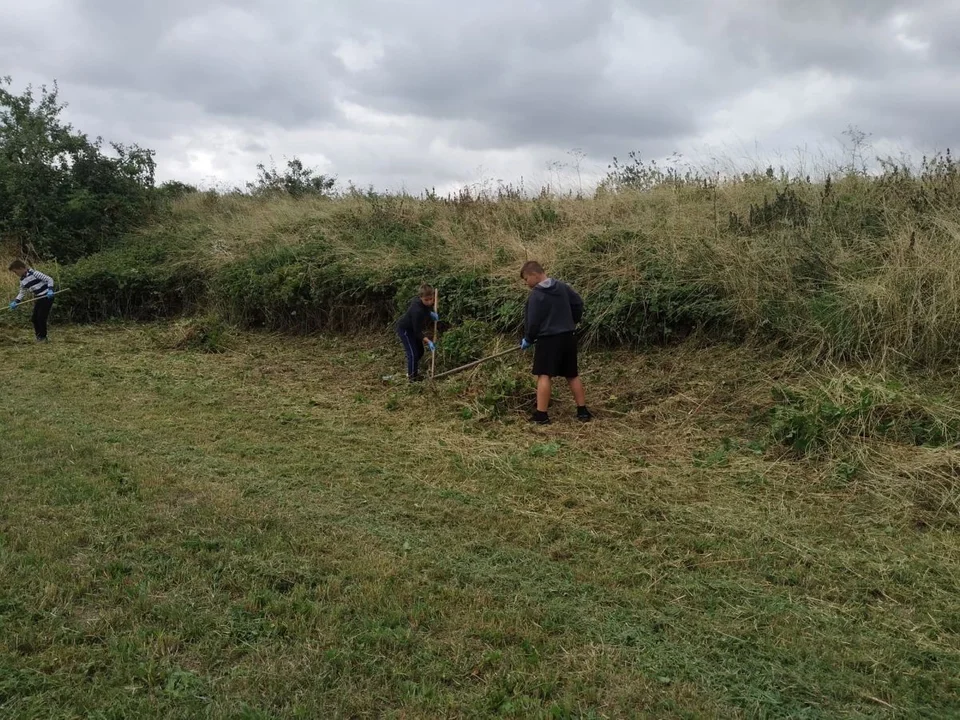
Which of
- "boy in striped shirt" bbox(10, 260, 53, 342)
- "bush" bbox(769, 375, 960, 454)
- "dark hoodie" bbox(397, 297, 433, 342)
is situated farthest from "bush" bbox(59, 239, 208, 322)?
"bush" bbox(769, 375, 960, 454)

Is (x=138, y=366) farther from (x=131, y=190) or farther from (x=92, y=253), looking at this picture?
(x=131, y=190)

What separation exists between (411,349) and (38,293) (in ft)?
25.0

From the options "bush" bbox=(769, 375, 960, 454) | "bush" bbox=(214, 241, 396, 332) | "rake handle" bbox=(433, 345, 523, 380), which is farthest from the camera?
"bush" bbox=(214, 241, 396, 332)

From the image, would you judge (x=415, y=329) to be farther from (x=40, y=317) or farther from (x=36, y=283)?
(x=36, y=283)

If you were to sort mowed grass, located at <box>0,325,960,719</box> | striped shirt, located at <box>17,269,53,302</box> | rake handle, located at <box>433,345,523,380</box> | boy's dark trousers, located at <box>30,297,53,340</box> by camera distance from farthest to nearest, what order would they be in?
striped shirt, located at <box>17,269,53,302</box> < boy's dark trousers, located at <box>30,297,53,340</box> < rake handle, located at <box>433,345,523,380</box> < mowed grass, located at <box>0,325,960,719</box>

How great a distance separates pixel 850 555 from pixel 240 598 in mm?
3278

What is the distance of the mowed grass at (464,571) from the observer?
2586 millimetres

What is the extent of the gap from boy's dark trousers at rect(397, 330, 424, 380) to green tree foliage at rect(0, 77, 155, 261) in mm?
11278

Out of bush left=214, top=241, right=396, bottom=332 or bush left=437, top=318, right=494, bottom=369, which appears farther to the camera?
bush left=214, top=241, right=396, bottom=332

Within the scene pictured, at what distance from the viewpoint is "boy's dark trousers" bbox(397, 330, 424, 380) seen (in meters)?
8.14

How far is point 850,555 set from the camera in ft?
12.2

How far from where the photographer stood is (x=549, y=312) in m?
6.56

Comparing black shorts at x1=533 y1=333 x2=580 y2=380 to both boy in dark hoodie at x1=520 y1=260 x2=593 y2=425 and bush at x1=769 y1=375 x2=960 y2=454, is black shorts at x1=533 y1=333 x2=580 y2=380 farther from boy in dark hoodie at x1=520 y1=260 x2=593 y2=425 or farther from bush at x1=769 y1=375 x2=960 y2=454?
bush at x1=769 y1=375 x2=960 y2=454

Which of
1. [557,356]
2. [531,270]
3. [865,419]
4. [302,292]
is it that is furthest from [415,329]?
[865,419]
